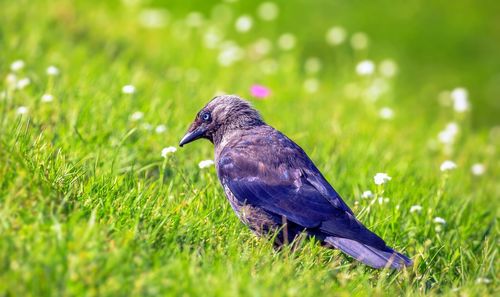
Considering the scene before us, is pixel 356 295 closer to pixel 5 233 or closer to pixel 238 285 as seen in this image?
pixel 238 285

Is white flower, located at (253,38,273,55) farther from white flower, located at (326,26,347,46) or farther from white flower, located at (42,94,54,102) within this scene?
white flower, located at (42,94,54,102)

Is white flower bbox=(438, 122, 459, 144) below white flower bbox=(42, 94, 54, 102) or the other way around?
below

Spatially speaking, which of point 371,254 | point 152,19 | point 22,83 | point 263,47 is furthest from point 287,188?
point 152,19

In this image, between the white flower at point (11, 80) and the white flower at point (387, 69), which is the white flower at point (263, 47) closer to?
the white flower at point (387, 69)

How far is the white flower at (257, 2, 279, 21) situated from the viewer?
10.5m

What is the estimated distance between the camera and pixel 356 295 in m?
3.98

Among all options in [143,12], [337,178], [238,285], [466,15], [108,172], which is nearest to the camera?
[238,285]

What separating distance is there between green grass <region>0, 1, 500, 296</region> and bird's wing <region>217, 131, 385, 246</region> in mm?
180

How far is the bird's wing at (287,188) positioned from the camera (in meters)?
4.61

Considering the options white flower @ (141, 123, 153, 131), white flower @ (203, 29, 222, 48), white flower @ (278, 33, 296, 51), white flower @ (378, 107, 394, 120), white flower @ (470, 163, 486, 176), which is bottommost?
white flower @ (470, 163, 486, 176)

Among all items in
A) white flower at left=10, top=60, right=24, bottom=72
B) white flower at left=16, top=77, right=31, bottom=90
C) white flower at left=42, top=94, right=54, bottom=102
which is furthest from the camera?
white flower at left=10, top=60, right=24, bottom=72

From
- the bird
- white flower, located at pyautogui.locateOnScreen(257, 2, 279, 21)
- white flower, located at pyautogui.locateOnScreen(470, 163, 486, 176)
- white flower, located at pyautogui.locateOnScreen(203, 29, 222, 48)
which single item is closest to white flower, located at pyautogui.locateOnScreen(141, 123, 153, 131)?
the bird

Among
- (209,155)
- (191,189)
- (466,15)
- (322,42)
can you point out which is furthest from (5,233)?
(466,15)

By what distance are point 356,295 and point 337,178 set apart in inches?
86.1
